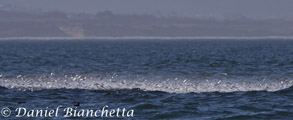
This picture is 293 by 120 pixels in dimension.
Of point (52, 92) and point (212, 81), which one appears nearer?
point (52, 92)

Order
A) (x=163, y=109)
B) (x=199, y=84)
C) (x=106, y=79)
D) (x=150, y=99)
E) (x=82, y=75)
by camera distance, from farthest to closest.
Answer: (x=82, y=75), (x=106, y=79), (x=199, y=84), (x=150, y=99), (x=163, y=109)

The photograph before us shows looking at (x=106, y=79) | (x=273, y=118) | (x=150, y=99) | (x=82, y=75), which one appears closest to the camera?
(x=273, y=118)

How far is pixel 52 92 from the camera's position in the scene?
106 ft

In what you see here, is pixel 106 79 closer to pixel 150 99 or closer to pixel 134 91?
pixel 134 91

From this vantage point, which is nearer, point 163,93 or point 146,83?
point 163,93

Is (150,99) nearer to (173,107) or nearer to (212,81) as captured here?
(173,107)

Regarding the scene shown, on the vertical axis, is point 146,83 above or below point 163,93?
below

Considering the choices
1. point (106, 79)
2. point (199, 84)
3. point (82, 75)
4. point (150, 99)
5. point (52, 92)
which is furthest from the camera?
point (82, 75)

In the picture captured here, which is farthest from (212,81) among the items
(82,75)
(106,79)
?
(82,75)

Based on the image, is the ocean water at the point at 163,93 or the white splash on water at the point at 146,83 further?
the white splash on water at the point at 146,83

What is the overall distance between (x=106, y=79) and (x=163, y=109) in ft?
55.0

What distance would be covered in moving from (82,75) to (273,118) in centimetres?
2450

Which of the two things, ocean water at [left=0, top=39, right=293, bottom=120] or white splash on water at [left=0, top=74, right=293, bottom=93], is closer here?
ocean water at [left=0, top=39, right=293, bottom=120]

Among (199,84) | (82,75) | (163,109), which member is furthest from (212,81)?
(163,109)
